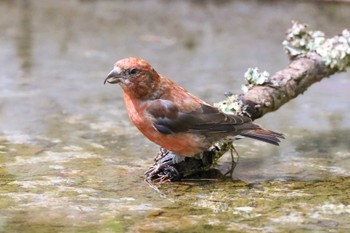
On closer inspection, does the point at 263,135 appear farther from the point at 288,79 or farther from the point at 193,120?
the point at 288,79

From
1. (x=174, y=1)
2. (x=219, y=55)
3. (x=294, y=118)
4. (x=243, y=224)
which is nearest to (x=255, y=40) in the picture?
(x=219, y=55)

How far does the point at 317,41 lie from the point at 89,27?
4087mm

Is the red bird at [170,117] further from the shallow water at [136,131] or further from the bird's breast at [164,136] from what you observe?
the shallow water at [136,131]

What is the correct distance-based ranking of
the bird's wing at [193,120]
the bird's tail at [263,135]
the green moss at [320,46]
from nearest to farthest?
the bird's wing at [193,120], the bird's tail at [263,135], the green moss at [320,46]

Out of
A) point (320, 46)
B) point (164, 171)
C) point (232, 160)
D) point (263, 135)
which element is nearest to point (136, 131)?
point (232, 160)

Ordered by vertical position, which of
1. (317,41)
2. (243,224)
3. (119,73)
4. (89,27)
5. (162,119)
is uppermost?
(89,27)

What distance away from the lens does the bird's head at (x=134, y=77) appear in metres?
4.26

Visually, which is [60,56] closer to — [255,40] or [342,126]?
[255,40]

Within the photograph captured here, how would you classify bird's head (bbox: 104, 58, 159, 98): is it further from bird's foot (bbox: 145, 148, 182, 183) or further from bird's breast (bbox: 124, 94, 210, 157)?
bird's foot (bbox: 145, 148, 182, 183)

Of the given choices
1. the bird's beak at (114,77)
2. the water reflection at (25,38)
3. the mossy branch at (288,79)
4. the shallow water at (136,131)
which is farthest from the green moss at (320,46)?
the water reflection at (25,38)

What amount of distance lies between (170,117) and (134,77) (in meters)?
0.30

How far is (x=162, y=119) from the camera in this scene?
13.8 ft

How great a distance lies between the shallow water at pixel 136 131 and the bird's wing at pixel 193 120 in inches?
11.7

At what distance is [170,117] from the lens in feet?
13.9
